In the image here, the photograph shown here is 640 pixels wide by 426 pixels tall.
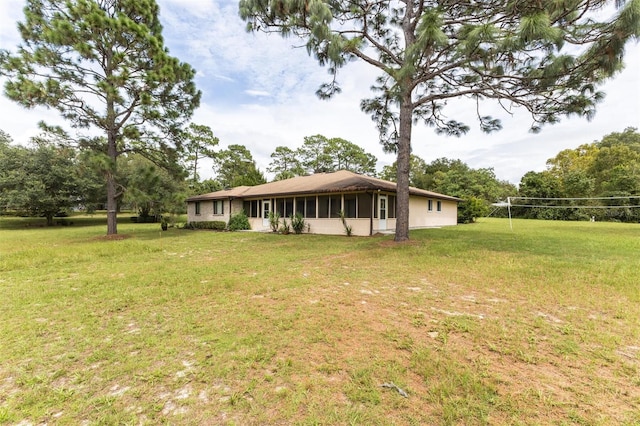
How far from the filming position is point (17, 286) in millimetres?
5199

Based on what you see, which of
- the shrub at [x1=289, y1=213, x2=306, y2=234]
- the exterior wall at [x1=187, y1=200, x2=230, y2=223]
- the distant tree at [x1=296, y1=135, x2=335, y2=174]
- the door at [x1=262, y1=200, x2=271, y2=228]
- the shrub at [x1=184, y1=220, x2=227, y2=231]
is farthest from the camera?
the distant tree at [x1=296, y1=135, x2=335, y2=174]

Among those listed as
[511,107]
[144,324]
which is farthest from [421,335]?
[511,107]

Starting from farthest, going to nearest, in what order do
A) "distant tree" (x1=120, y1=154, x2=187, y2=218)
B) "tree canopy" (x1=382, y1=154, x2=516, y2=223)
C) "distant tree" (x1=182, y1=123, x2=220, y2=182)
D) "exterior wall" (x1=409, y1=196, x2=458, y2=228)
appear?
"distant tree" (x1=182, y1=123, x2=220, y2=182) < "tree canopy" (x1=382, y1=154, x2=516, y2=223) < "exterior wall" (x1=409, y1=196, x2=458, y2=228) < "distant tree" (x1=120, y1=154, x2=187, y2=218)

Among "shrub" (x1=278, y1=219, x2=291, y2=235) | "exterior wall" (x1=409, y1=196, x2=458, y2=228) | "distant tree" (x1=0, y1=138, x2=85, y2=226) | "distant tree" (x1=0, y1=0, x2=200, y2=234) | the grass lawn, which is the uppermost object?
"distant tree" (x1=0, y1=0, x2=200, y2=234)

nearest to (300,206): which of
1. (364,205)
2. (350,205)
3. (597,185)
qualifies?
(350,205)

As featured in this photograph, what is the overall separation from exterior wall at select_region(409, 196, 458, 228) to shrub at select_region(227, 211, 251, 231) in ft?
34.5

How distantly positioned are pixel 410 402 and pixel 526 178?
3828 centimetres

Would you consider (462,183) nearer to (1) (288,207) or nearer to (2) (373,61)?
(1) (288,207)

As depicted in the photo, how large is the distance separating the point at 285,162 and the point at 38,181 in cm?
2680

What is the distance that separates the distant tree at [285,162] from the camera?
132ft

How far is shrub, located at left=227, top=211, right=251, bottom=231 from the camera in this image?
17.8m

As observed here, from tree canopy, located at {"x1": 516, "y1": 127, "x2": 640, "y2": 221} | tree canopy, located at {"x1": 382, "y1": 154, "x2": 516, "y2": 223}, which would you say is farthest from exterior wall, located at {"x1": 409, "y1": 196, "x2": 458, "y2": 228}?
tree canopy, located at {"x1": 516, "y1": 127, "x2": 640, "y2": 221}

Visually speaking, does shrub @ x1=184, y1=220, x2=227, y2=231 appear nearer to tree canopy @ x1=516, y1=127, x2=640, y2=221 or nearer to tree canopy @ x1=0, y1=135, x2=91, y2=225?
tree canopy @ x1=0, y1=135, x2=91, y2=225

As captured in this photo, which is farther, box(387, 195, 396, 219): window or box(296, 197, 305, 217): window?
box(296, 197, 305, 217): window
